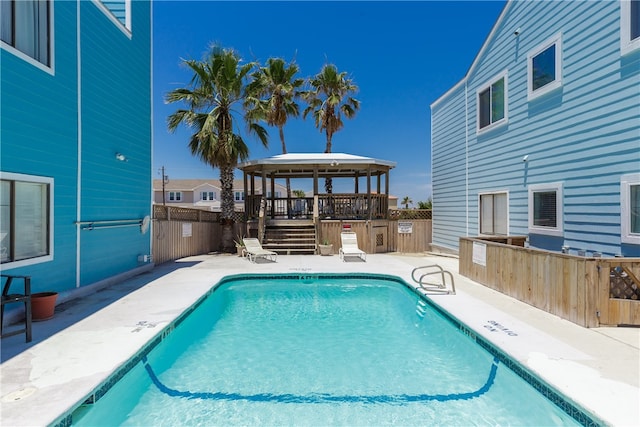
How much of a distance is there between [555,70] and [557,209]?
10.3 feet

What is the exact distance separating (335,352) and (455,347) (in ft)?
5.80

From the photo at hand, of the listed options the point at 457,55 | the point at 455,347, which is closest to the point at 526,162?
the point at 455,347

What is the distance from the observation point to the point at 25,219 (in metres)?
5.70

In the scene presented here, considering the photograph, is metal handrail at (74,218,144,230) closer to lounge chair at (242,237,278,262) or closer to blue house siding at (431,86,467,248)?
lounge chair at (242,237,278,262)

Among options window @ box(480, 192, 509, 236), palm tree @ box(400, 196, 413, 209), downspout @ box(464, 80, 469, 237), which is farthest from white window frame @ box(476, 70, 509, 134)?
palm tree @ box(400, 196, 413, 209)

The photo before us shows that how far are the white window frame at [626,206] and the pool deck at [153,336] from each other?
1.77 metres

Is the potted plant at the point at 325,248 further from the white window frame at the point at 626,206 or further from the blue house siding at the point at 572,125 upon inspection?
the white window frame at the point at 626,206

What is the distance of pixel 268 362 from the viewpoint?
4715 millimetres

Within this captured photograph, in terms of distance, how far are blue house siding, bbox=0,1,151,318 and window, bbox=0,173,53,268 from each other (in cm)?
12

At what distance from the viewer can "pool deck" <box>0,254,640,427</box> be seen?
3.08 m

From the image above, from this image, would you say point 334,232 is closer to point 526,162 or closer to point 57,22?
point 526,162

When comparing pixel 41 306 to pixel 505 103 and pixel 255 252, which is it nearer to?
pixel 255 252

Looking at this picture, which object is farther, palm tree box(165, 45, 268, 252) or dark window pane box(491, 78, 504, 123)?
palm tree box(165, 45, 268, 252)

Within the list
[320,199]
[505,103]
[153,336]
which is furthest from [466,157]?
[153,336]
